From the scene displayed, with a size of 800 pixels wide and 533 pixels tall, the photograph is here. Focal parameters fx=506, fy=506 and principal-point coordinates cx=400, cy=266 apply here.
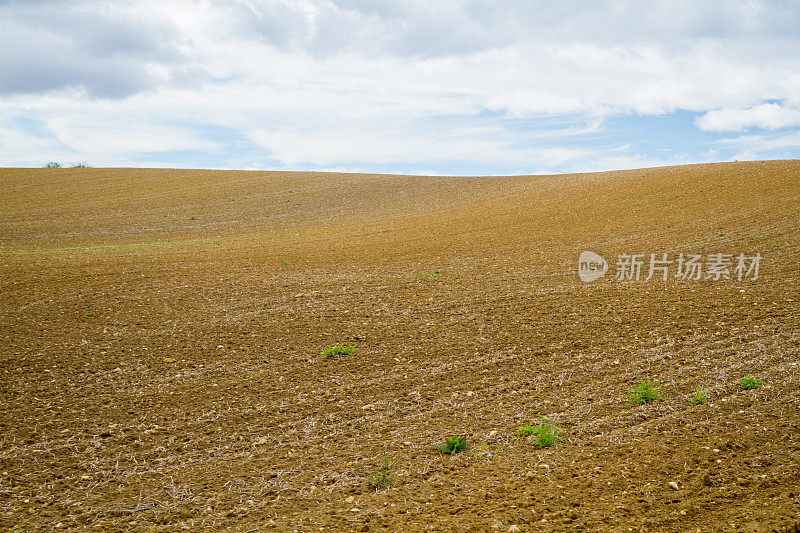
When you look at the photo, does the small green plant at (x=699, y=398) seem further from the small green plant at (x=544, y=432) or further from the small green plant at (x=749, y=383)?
the small green plant at (x=544, y=432)

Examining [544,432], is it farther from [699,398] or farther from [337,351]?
[337,351]

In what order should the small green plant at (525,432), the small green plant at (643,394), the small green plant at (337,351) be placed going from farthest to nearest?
the small green plant at (337,351) < the small green plant at (643,394) < the small green plant at (525,432)

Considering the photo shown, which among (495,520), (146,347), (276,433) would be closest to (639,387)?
(495,520)

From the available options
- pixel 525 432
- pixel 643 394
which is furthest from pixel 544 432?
pixel 643 394

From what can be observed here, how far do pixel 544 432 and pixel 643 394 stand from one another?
1636 millimetres

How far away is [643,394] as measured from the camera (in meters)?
6.32

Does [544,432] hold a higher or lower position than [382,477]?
higher

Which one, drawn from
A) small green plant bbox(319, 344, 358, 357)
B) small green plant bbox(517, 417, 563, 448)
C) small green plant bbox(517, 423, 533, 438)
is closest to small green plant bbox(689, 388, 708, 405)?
small green plant bbox(517, 417, 563, 448)

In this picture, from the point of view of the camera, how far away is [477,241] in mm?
19734

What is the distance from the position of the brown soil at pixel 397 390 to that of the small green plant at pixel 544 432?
14 centimetres

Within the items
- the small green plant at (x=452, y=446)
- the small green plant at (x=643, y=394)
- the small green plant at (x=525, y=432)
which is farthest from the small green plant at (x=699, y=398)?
the small green plant at (x=452, y=446)

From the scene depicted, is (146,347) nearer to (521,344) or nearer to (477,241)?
(521,344)

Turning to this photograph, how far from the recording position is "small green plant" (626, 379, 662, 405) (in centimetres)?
623

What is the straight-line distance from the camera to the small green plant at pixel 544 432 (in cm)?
547
